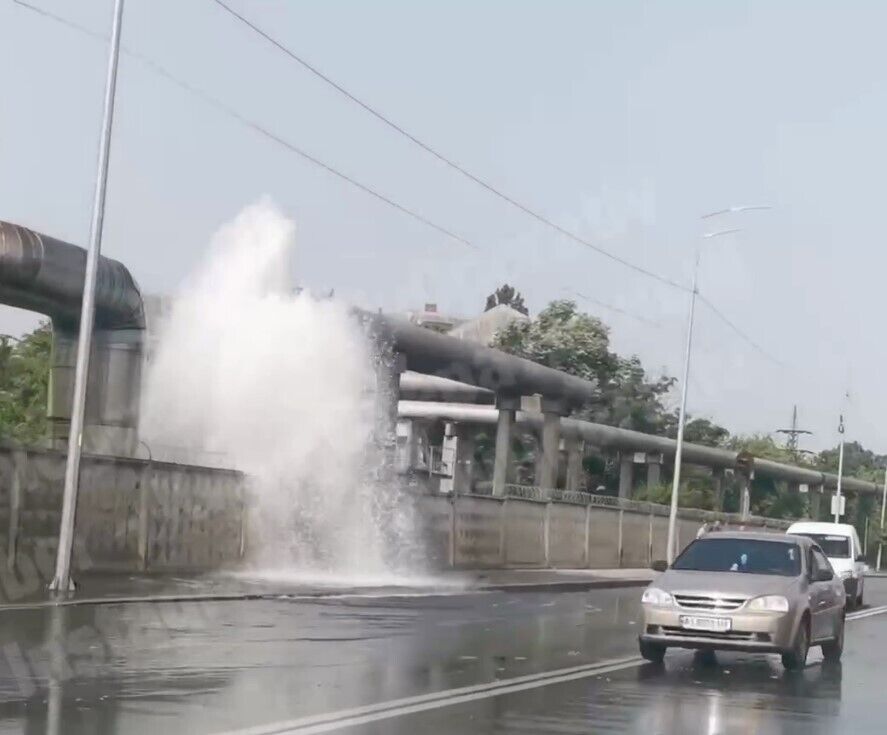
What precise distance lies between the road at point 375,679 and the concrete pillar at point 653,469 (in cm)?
4523

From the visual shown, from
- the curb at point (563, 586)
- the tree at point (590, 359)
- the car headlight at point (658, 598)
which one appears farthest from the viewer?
the tree at point (590, 359)

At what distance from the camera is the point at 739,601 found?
1573 centimetres

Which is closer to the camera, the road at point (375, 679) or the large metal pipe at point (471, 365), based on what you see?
the road at point (375, 679)

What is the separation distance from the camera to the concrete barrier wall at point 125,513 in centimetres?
2273

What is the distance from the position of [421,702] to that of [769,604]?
5.23 meters

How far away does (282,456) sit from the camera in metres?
32.6

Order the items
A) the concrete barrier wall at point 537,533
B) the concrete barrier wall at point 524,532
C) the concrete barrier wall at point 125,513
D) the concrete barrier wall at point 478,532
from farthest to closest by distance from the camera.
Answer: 1. the concrete barrier wall at point 524,532
2. the concrete barrier wall at point 478,532
3. the concrete barrier wall at point 537,533
4. the concrete barrier wall at point 125,513

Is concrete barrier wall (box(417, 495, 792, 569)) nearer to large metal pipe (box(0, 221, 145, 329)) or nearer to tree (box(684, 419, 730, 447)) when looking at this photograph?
large metal pipe (box(0, 221, 145, 329))

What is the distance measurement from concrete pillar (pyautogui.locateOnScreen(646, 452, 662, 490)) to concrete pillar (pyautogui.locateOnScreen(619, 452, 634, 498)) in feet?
2.75

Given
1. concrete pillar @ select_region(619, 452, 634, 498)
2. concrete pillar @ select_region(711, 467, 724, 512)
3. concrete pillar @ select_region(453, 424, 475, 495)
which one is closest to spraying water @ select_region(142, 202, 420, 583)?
concrete pillar @ select_region(453, 424, 475, 495)

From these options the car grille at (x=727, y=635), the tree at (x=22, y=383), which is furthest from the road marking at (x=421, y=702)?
the tree at (x=22, y=383)

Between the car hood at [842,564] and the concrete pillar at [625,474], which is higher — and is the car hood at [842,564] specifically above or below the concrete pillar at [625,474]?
below

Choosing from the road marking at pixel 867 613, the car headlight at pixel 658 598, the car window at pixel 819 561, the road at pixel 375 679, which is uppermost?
the car window at pixel 819 561

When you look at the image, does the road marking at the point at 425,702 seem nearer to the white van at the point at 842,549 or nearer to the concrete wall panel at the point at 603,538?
the white van at the point at 842,549
